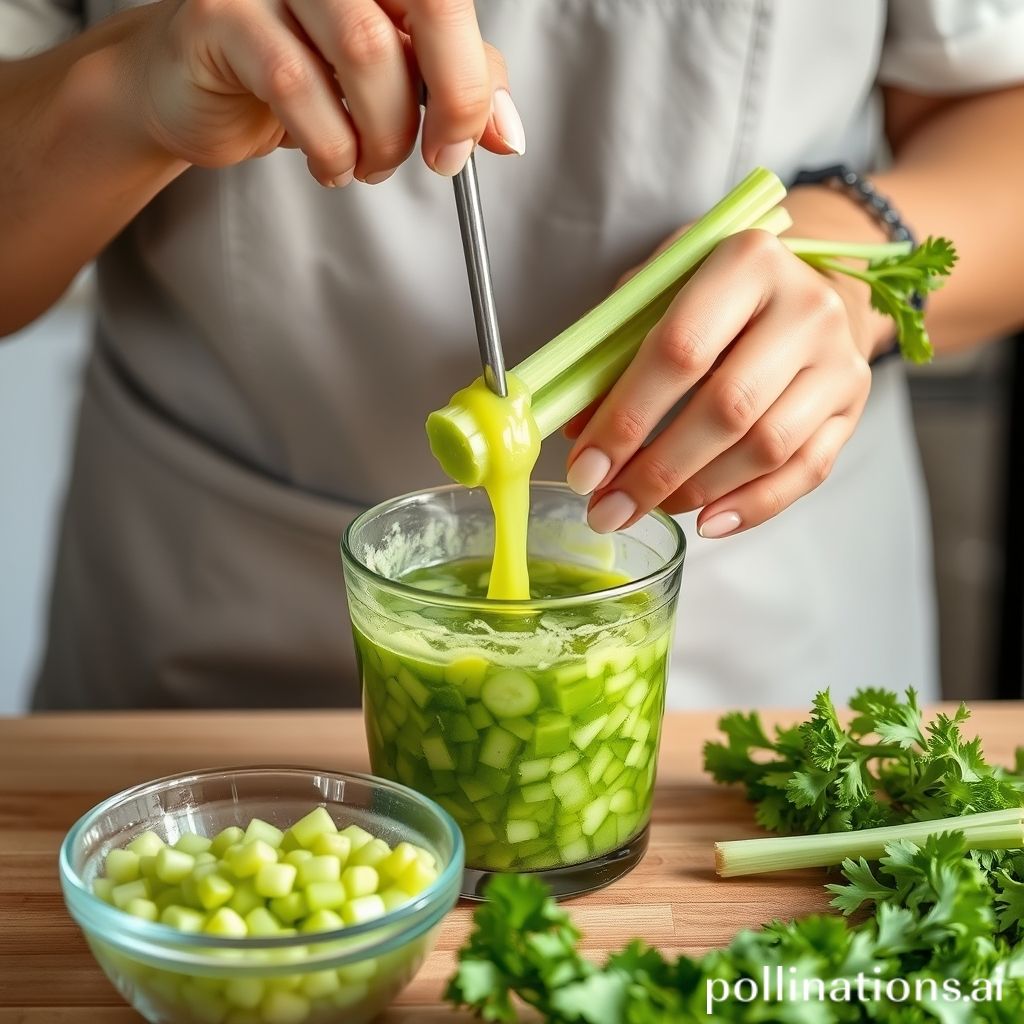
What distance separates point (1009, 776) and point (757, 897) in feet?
0.77

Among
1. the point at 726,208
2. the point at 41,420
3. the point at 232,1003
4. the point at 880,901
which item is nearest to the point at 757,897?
the point at 880,901

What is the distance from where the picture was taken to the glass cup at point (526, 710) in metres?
0.86

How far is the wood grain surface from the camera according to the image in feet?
2.76

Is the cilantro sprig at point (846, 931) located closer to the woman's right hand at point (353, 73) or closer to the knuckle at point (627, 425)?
the knuckle at point (627, 425)

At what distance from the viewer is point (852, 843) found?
0.93 meters

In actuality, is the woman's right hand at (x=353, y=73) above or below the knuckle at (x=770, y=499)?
above

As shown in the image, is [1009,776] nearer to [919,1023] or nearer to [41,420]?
[919,1023]

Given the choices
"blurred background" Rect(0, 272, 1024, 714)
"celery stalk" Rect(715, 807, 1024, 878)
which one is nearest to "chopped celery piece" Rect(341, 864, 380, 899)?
"celery stalk" Rect(715, 807, 1024, 878)

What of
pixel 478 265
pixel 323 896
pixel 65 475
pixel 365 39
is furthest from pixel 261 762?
pixel 65 475

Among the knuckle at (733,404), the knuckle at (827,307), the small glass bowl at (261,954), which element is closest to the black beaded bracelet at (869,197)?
the knuckle at (827,307)

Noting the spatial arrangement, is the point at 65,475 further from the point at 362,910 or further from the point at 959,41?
the point at 362,910

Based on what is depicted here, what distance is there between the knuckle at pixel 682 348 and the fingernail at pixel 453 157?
170mm

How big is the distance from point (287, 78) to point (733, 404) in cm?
34

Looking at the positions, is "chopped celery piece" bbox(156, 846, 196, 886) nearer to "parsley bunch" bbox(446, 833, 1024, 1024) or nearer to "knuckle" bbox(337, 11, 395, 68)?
"parsley bunch" bbox(446, 833, 1024, 1024)
